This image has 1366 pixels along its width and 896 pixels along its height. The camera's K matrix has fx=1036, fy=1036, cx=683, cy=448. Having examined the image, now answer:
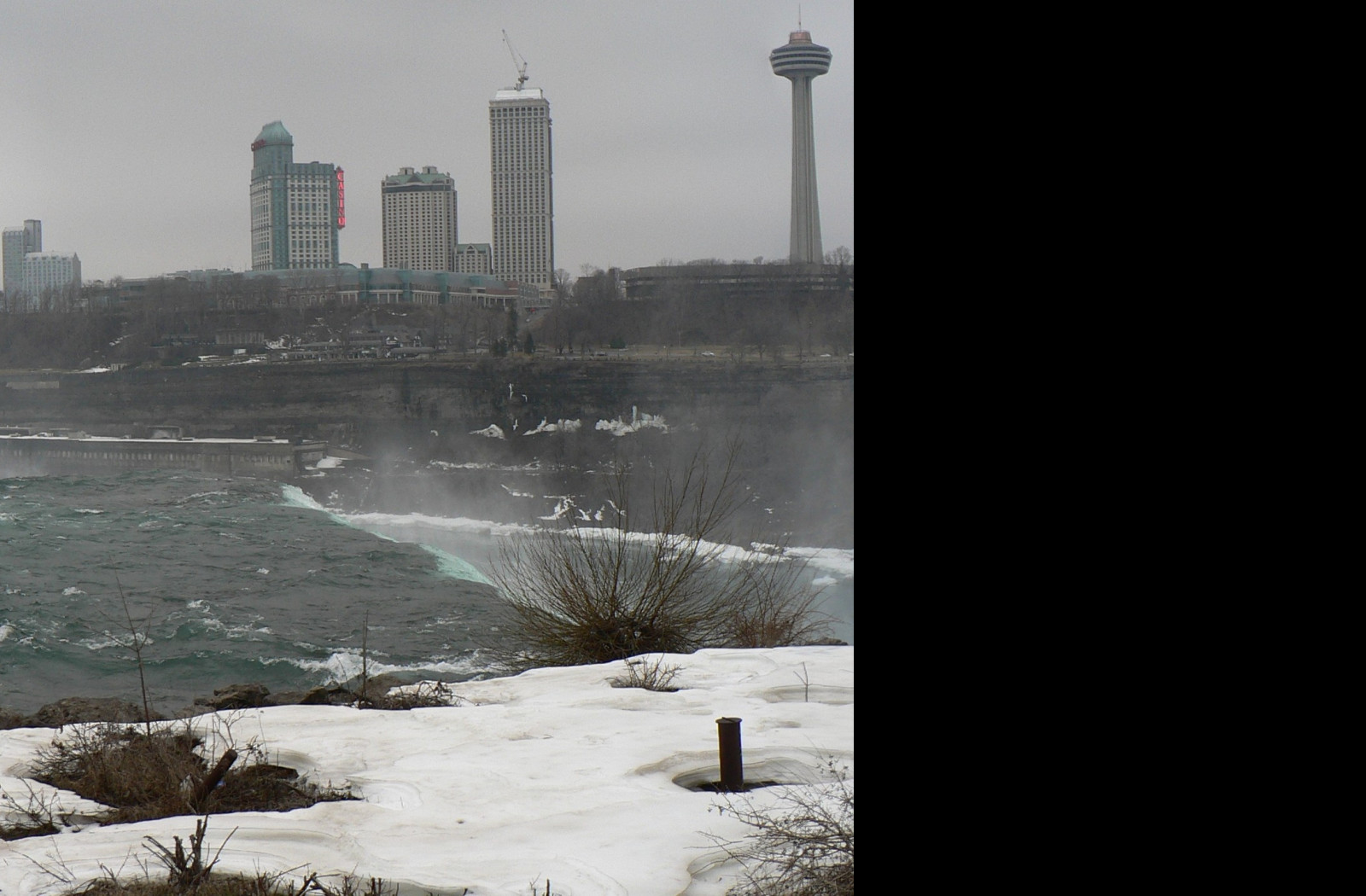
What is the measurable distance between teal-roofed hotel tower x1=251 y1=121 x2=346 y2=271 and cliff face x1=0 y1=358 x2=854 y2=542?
53.9 ft

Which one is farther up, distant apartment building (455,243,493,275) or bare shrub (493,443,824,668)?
distant apartment building (455,243,493,275)

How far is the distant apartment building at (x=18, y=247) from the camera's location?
50.3 metres

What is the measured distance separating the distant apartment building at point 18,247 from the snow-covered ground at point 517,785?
55146mm

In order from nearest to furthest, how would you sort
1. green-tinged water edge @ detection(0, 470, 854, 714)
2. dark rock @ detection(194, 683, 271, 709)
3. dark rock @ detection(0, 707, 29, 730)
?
dark rock @ detection(0, 707, 29, 730) → dark rock @ detection(194, 683, 271, 709) → green-tinged water edge @ detection(0, 470, 854, 714)

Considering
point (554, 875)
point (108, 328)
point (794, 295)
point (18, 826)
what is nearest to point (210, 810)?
point (18, 826)

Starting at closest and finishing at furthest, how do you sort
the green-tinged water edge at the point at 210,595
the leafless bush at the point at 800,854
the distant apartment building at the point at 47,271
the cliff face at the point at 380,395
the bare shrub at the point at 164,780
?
1. the leafless bush at the point at 800,854
2. the bare shrub at the point at 164,780
3. the green-tinged water edge at the point at 210,595
4. the cliff face at the point at 380,395
5. the distant apartment building at the point at 47,271

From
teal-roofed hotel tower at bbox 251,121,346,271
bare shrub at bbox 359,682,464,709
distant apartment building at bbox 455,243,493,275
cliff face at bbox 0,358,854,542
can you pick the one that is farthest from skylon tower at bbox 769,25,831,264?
bare shrub at bbox 359,682,464,709

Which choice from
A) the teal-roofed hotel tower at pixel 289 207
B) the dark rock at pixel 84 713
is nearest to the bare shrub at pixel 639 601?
the dark rock at pixel 84 713

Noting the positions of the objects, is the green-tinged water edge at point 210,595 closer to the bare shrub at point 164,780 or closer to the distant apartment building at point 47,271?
the bare shrub at point 164,780

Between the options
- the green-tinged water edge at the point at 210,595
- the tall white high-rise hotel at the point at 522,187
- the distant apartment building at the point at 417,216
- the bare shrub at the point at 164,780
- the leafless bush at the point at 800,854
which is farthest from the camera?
the distant apartment building at the point at 417,216

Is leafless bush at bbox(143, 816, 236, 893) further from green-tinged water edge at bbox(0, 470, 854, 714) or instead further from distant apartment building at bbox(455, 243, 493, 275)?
distant apartment building at bbox(455, 243, 493, 275)

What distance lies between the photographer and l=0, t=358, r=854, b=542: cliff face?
116ft
